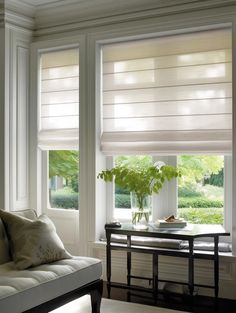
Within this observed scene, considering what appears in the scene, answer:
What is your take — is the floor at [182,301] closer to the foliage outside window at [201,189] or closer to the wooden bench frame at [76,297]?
the wooden bench frame at [76,297]

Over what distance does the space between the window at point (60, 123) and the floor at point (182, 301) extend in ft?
3.88

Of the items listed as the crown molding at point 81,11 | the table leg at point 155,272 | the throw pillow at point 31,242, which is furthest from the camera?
the crown molding at point 81,11

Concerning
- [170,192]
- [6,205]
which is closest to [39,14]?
[6,205]

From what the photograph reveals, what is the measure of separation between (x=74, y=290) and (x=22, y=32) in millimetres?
2770

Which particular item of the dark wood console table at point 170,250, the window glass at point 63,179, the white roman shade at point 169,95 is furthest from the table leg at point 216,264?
the window glass at point 63,179

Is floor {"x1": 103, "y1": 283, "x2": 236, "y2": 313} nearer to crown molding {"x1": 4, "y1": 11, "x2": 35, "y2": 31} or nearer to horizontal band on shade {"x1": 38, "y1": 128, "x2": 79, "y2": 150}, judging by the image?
horizontal band on shade {"x1": 38, "y1": 128, "x2": 79, "y2": 150}

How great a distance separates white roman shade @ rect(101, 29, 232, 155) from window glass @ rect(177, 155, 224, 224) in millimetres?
226

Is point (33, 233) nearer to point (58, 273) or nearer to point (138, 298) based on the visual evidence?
point (58, 273)

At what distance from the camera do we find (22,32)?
4.65m

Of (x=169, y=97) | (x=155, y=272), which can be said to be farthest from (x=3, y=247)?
(x=169, y=97)

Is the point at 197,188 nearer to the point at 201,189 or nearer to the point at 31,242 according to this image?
the point at 201,189

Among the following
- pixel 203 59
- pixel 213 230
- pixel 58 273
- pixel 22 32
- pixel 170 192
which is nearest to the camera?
pixel 58 273

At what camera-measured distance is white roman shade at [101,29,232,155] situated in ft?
12.9

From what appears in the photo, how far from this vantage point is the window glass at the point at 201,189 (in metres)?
4.13
